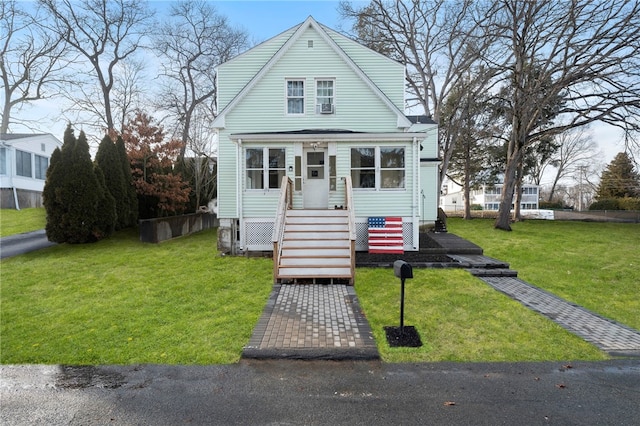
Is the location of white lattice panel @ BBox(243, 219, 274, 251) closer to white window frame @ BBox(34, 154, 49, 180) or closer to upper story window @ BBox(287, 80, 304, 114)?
upper story window @ BBox(287, 80, 304, 114)

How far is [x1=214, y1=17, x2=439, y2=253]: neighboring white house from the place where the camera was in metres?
10.8

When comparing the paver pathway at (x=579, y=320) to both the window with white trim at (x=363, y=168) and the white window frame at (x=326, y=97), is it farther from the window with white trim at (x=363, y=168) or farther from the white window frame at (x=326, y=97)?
the white window frame at (x=326, y=97)

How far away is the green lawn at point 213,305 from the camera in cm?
464

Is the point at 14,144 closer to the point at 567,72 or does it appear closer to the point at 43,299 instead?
the point at 43,299

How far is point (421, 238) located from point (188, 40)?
23905 millimetres

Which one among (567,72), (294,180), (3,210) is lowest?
(3,210)

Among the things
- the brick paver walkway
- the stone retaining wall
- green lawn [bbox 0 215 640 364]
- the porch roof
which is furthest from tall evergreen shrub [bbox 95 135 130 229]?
the brick paver walkway

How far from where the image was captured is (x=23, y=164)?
2027 cm

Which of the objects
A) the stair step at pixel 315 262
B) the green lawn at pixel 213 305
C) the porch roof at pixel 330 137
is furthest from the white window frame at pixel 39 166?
the stair step at pixel 315 262

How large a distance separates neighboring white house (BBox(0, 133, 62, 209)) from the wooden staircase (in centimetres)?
1706

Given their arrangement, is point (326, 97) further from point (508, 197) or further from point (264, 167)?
point (508, 197)

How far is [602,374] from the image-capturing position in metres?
4.12

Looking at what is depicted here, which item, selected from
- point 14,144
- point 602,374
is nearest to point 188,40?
point 14,144

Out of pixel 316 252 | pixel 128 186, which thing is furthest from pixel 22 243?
pixel 316 252
